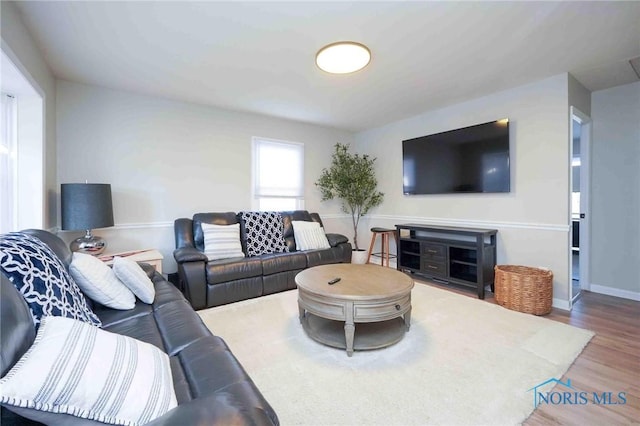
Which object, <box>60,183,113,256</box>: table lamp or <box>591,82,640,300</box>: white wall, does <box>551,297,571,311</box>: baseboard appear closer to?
<box>591,82,640,300</box>: white wall

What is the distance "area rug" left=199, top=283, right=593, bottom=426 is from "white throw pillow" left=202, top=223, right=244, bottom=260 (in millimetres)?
722

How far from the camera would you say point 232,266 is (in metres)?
3.00

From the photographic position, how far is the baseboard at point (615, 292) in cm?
310

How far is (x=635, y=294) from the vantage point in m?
3.09

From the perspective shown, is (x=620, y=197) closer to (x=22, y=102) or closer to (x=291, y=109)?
(x=291, y=109)

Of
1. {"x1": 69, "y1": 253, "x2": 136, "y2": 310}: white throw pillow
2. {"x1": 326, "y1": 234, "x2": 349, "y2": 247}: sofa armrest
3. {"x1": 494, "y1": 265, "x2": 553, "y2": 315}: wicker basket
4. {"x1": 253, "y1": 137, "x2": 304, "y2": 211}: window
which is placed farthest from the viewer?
{"x1": 253, "y1": 137, "x2": 304, "y2": 211}: window

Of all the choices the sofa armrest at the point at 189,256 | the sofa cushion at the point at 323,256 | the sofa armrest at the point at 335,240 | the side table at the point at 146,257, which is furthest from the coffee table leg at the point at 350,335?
the side table at the point at 146,257

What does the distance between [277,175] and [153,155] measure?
1719mm

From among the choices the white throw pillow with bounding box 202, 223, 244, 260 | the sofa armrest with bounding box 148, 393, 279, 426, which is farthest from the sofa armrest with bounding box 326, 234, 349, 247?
the sofa armrest with bounding box 148, 393, 279, 426

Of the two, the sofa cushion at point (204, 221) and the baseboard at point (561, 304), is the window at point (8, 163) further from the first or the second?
the baseboard at point (561, 304)

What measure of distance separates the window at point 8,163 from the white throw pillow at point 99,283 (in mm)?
1098

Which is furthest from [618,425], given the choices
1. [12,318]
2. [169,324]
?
[12,318]

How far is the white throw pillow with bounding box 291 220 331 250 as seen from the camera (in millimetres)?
3789

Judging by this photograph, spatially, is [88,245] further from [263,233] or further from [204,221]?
[263,233]
